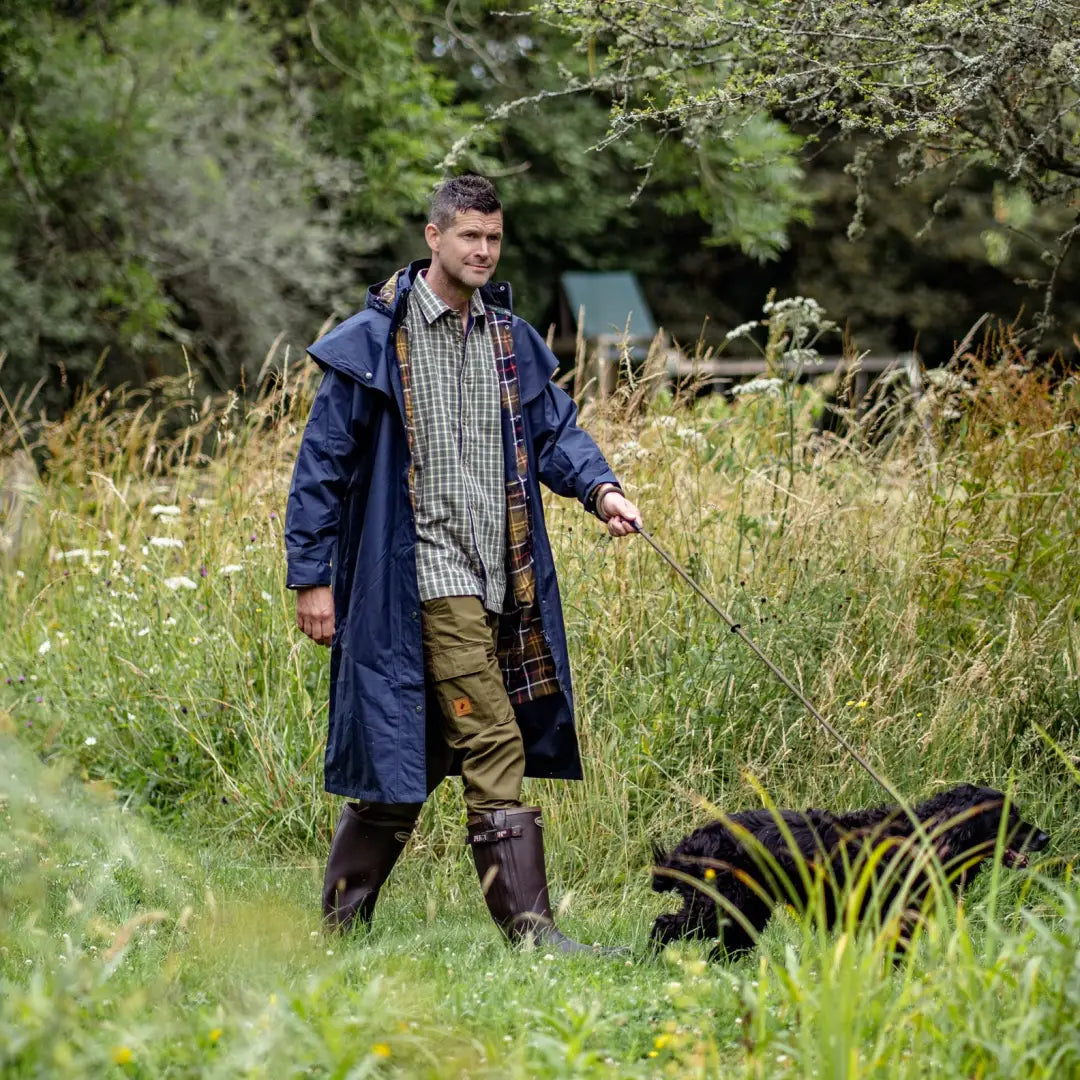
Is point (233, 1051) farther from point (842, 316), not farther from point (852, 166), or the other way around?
point (842, 316)

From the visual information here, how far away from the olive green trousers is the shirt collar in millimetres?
796

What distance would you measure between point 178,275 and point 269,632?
11.7 metres

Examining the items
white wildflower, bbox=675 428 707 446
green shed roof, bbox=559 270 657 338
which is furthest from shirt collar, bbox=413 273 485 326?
green shed roof, bbox=559 270 657 338

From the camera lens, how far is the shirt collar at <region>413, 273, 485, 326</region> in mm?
4039

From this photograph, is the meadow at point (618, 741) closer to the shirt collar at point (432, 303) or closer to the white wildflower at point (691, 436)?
the white wildflower at point (691, 436)

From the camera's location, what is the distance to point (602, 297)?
2294 cm

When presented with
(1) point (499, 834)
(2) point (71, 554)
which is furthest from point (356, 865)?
(2) point (71, 554)

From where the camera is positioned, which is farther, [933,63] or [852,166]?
[852,166]

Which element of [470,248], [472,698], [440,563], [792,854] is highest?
[470,248]

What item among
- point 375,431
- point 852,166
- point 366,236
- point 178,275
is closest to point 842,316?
point 366,236

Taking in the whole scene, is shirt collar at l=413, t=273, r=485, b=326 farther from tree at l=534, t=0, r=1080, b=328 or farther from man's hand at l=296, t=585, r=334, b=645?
tree at l=534, t=0, r=1080, b=328

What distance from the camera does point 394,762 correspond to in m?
3.89

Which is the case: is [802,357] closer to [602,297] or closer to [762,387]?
[762,387]

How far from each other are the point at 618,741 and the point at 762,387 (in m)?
1.65
